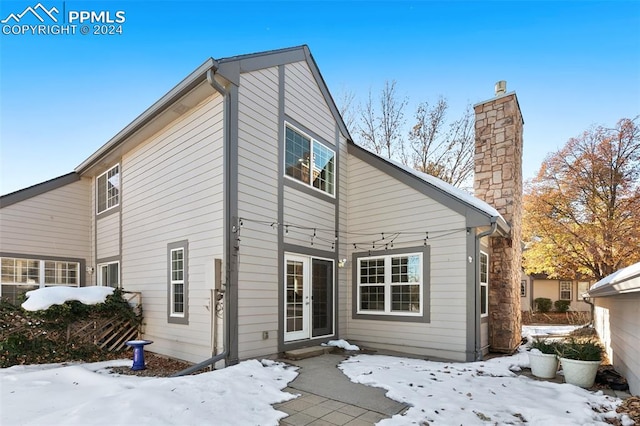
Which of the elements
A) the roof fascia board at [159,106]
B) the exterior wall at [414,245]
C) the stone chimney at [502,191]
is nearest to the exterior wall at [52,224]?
the roof fascia board at [159,106]

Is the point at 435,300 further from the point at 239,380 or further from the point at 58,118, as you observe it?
the point at 58,118

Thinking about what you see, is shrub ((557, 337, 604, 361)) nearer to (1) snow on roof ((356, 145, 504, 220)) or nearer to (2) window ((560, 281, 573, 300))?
(1) snow on roof ((356, 145, 504, 220))

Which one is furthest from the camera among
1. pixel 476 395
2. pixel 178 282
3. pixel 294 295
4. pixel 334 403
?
pixel 294 295

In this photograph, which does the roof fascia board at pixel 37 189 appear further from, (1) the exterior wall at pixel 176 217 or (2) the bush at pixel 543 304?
(2) the bush at pixel 543 304

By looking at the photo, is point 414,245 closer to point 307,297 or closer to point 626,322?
point 307,297

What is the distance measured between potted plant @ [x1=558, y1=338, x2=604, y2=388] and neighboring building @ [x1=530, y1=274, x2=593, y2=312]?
57.2 ft

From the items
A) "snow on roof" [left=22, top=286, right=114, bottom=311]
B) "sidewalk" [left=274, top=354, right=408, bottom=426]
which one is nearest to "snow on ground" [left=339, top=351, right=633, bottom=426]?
"sidewalk" [left=274, top=354, right=408, bottom=426]

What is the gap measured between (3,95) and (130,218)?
3.41 m

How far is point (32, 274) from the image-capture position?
973 cm

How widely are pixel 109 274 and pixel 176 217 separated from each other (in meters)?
4.13

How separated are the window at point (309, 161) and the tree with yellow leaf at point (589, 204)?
8.26m

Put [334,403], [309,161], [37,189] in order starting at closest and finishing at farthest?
1. [334,403]
2. [309,161]
3. [37,189]

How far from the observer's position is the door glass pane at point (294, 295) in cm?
724

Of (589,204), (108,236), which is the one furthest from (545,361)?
(108,236)
